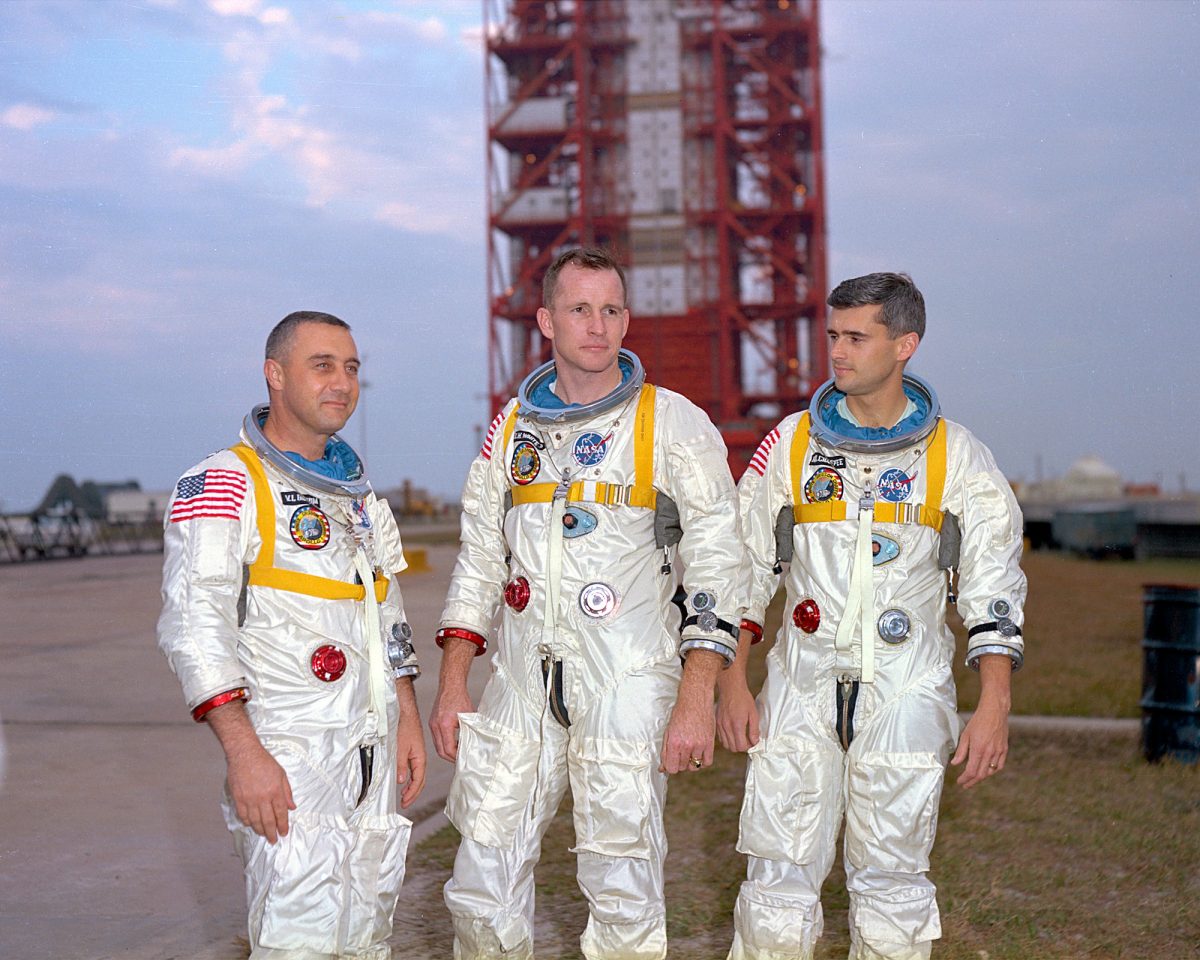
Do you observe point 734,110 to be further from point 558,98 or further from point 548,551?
point 548,551

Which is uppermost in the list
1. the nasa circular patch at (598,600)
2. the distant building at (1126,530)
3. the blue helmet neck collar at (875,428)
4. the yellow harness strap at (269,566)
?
the blue helmet neck collar at (875,428)

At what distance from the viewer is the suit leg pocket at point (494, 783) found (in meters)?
3.81

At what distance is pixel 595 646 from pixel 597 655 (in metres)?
0.03

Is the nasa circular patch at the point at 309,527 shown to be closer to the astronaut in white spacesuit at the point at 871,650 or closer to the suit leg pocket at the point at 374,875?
the suit leg pocket at the point at 374,875

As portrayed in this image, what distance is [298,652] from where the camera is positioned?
11.7ft

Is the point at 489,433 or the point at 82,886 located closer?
the point at 489,433

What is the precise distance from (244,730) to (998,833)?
4570 mm

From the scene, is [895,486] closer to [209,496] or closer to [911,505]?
[911,505]

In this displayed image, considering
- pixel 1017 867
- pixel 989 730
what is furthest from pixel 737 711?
pixel 1017 867

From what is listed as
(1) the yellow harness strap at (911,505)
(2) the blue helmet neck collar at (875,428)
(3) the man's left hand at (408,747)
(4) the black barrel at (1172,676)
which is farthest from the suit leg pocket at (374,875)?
(4) the black barrel at (1172,676)

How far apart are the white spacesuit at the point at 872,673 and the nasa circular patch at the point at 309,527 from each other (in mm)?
1360

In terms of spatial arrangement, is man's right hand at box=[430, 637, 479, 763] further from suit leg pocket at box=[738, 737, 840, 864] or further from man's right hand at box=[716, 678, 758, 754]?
suit leg pocket at box=[738, 737, 840, 864]

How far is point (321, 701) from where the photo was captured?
3.57 meters

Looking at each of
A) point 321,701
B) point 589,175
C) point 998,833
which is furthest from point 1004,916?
point 589,175
